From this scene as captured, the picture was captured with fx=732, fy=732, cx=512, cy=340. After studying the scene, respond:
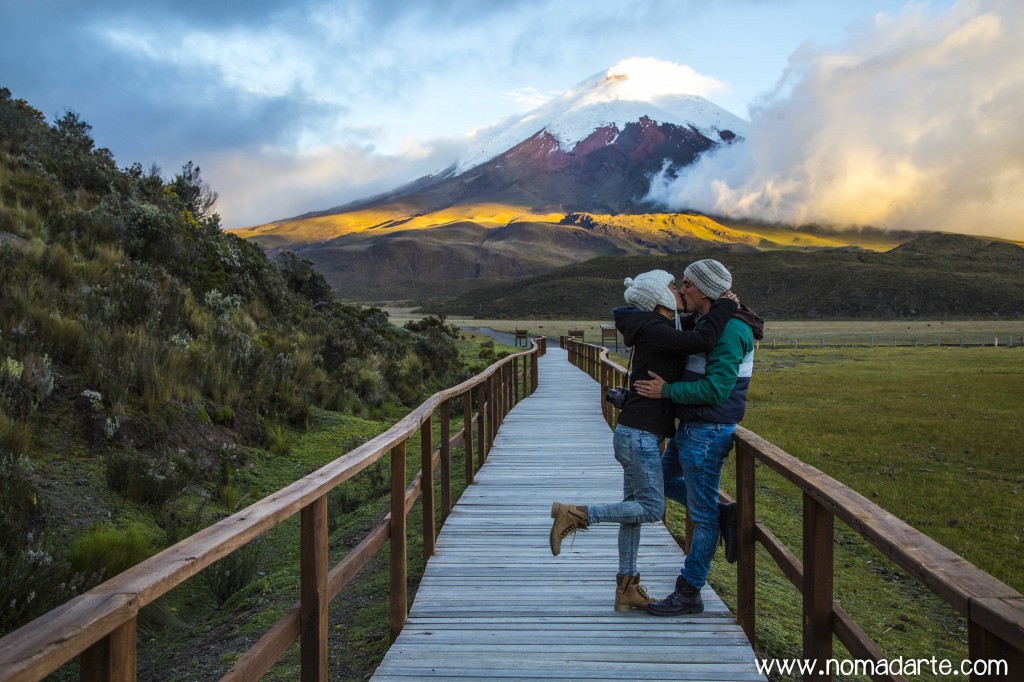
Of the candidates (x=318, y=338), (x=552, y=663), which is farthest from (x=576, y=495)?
(x=318, y=338)

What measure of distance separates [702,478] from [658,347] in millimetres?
670

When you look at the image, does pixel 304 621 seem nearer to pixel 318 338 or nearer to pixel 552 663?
→ pixel 552 663

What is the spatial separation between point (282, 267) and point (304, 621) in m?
16.4

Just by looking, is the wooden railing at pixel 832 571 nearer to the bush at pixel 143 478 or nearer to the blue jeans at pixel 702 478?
the blue jeans at pixel 702 478

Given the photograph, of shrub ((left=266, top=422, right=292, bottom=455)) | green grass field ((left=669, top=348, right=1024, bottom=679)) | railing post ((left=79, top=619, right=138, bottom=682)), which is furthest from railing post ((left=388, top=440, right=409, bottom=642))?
shrub ((left=266, top=422, right=292, bottom=455))

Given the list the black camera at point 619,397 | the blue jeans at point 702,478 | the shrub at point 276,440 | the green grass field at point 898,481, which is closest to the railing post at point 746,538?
the blue jeans at point 702,478

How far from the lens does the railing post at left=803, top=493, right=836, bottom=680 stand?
102 inches

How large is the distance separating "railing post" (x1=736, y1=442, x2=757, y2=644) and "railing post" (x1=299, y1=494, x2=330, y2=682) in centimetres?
190

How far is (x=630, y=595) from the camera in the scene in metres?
3.64

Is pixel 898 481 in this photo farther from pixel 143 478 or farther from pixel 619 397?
pixel 143 478

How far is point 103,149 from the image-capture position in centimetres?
1516

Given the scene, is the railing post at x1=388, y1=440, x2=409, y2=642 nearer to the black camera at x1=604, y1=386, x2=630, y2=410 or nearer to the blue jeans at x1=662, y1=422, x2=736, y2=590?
the black camera at x1=604, y1=386, x2=630, y2=410

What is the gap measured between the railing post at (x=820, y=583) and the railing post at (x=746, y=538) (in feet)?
2.46

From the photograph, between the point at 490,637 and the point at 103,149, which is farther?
the point at 103,149
